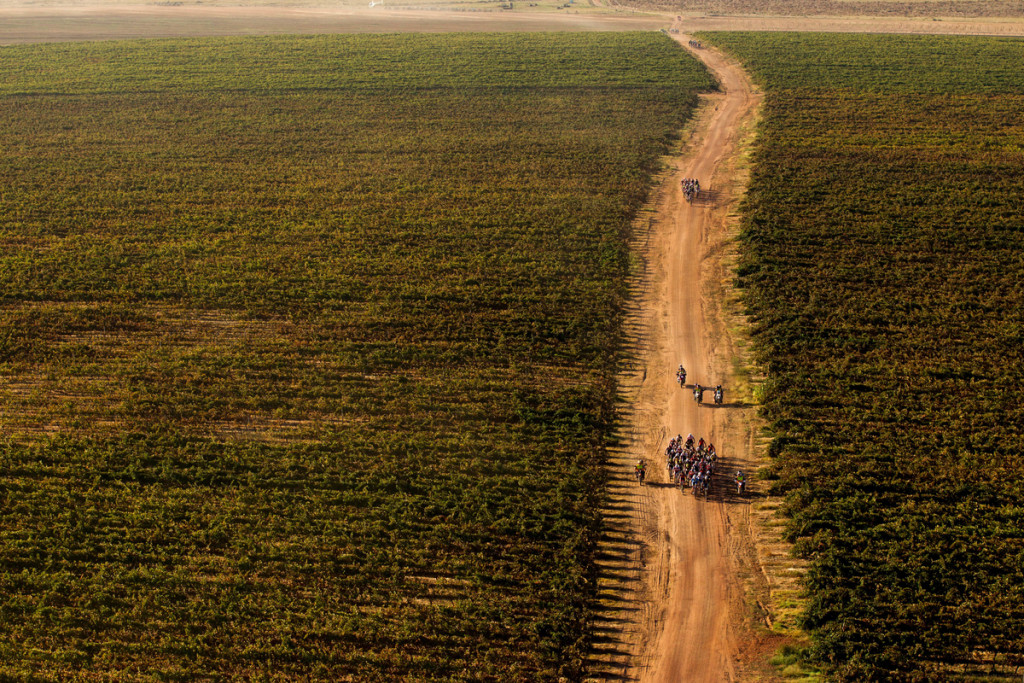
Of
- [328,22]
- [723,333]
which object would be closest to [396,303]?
[723,333]

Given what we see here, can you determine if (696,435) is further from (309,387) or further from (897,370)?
(309,387)

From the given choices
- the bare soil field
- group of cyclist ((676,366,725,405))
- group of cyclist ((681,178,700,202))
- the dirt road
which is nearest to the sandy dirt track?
the dirt road

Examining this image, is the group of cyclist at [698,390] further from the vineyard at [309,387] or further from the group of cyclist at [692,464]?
the vineyard at [309,387]

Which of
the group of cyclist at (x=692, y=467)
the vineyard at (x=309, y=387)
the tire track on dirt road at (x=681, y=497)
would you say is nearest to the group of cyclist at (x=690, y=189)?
the tire track on dirt road at (x=681, y=497)

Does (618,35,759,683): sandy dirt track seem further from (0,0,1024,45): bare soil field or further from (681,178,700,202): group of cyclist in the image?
(0,0,1024,45): bare soil field

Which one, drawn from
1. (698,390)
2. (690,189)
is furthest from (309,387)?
(690,189)
